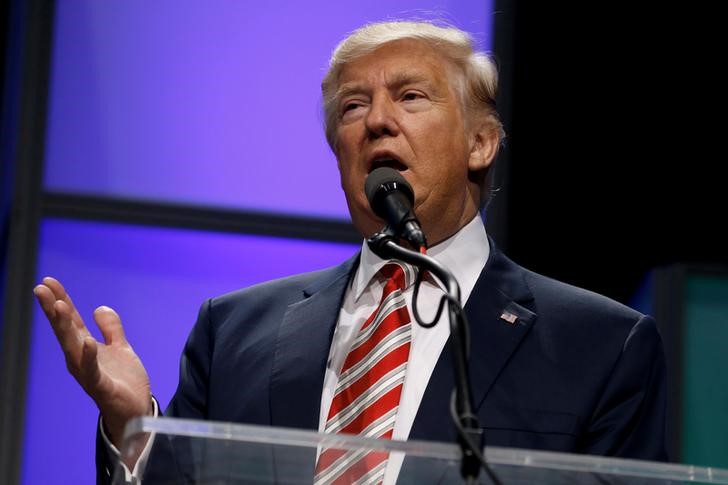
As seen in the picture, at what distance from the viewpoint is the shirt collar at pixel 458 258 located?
2.20 meters

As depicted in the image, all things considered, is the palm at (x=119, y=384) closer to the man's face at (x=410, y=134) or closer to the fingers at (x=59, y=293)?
the fingers at (x=59, y=293)

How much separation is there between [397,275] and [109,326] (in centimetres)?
51

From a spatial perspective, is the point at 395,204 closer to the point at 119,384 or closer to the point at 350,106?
the point at 119,384

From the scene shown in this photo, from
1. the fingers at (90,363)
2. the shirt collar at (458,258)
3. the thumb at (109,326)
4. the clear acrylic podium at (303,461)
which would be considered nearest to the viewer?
the clear acrylic podium at (303,461)

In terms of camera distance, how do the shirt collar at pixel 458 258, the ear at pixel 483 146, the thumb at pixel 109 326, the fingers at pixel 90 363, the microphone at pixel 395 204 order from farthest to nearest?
the ear at pixel 483 146
the shirt collar at pixel 458 258
the thumb at pixel 109 326
the fingers at pixel 90 363
the microphone at pixel 395 204

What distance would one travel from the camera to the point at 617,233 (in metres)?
3.20

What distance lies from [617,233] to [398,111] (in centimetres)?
115

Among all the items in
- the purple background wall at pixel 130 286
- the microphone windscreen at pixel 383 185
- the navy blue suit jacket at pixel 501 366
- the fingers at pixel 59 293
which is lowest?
the purple background wall at pixel 130 286

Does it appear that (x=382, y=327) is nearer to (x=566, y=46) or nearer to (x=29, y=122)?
(x=566, y=46)

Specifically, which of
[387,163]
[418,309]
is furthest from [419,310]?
[387,163]

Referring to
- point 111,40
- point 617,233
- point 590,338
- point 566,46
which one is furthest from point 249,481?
point 111,40

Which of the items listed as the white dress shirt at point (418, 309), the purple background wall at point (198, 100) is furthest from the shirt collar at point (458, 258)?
the purple background wall at point (198, 100)

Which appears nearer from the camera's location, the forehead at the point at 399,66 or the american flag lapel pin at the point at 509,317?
the american flag lapel pin at the point at 509,317

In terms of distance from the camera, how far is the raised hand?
176cm
